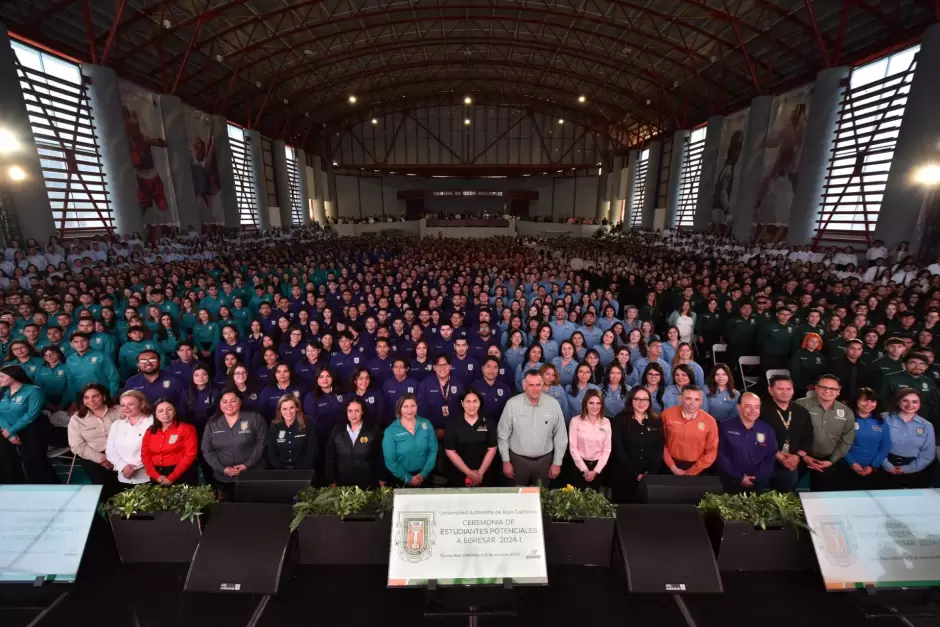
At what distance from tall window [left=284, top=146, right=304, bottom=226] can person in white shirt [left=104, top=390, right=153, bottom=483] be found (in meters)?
39.5

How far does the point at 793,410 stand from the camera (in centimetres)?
451

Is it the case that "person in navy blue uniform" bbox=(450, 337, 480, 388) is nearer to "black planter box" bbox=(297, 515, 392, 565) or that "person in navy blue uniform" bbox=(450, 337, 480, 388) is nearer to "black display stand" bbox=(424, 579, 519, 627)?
"black planter box" bbox=(297, 515, 392, 565)

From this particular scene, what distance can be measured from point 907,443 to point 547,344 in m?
4.30

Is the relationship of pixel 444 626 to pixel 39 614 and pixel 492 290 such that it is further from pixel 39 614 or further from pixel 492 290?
pixel 492 290

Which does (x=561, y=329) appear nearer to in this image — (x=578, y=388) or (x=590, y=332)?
(x=590, y=332)

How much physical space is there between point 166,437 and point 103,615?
186cm

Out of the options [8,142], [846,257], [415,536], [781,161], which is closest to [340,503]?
[415,536]

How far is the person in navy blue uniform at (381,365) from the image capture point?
647 cm

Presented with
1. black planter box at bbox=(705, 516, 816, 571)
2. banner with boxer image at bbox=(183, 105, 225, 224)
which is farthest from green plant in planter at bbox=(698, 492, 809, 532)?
banner with boxer image at bbox=(183, 105, 225, 224)

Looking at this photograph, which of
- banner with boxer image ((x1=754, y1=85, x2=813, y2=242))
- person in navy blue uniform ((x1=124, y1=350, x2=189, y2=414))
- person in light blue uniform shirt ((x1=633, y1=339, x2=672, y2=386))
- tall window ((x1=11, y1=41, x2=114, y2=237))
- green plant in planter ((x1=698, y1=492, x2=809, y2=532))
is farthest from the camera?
banner with boxer image ((x1=754, y1=85, x2=813, y2=242))

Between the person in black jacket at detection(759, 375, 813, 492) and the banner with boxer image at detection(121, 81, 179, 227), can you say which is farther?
the banner with boxer image at detection(121, 81, 179, 227)

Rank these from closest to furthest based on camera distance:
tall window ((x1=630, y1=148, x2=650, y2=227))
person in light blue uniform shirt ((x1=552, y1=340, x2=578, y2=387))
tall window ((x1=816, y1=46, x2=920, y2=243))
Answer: person in light blue uniform shirt ((x1=552, y1=340, x2=578, y2=387)) → tall window ((x1=816, y1=46, x2=920, y2=243)) → tall window ((x1=630, y1=148, x2=650, y2=227))

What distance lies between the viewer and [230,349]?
727 cm

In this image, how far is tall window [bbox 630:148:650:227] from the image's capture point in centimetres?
4078
